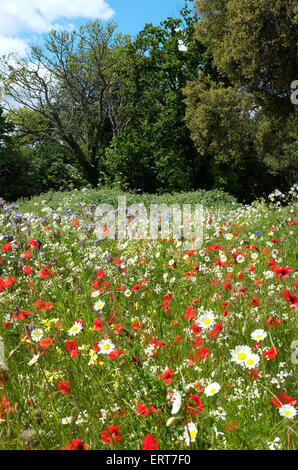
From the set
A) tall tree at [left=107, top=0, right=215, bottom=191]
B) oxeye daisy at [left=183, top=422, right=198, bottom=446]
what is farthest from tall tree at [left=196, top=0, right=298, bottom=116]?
oxeye daisy at [left=183, top=422, right=198, bottom=446]

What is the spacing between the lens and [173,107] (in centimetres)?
2048

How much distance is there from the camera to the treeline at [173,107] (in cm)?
1346

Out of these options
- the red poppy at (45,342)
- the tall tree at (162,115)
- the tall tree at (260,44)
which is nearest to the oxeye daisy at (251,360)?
the red poppy at (45,342)

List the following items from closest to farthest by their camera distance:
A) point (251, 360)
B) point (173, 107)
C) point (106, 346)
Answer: point (251, 360) → point (106, 346) → point (173, 107)

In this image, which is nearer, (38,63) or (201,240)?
(201,240)

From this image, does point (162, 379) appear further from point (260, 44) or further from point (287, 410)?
point (260, 44)

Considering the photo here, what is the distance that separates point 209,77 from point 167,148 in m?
4.29

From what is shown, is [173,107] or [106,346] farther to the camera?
[173,107]

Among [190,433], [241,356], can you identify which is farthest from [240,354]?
[190,433]

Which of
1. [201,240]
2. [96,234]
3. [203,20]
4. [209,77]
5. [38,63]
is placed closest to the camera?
[201,240]

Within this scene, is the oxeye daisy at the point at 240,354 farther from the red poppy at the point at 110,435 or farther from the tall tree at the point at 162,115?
the tall tree at the point at 162,115

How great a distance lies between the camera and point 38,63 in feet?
81.3
